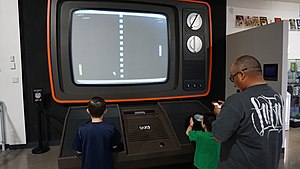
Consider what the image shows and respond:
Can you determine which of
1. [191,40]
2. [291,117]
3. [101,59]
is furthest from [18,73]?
[291,117]

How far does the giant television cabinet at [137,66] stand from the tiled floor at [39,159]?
833 mm

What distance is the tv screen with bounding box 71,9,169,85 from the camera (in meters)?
2.78

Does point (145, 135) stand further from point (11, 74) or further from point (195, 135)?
point (11, 74)

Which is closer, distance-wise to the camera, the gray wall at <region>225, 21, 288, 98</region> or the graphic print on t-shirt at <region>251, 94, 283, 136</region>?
the graphic print on t-shirt at <region>251, 94, 283, 136</region>

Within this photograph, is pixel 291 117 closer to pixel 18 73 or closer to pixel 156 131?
pixel 156 131

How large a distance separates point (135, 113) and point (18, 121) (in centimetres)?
192

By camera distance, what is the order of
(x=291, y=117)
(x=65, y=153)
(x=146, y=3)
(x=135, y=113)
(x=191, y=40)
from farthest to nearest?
(x=291, y=117)
(x=191, y=40)
(x=146, y=3)
(x=135, y=113)
(x=65, y=153)

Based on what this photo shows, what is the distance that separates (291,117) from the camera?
4.75m

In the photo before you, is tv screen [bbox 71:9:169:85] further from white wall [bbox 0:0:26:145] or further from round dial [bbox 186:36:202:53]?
white wall [bbox 0:0:26:145]

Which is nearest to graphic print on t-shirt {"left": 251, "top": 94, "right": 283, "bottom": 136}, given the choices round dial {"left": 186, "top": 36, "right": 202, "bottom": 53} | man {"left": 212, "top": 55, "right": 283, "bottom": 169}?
man {"left": 212, "top": 55, "right": 283, "bottom": 169}

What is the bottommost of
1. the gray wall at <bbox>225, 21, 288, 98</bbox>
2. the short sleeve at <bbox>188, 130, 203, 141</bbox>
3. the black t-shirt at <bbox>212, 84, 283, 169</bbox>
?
the short sleeve at <bbox>188, 130, 203, 141</bbox>

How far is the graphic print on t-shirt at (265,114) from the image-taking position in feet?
4.22

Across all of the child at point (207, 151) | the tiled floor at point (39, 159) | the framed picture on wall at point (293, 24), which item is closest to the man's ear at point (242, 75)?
the child at point (207, 151)

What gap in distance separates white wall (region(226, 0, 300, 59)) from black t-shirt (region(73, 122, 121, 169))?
3.07 meters
